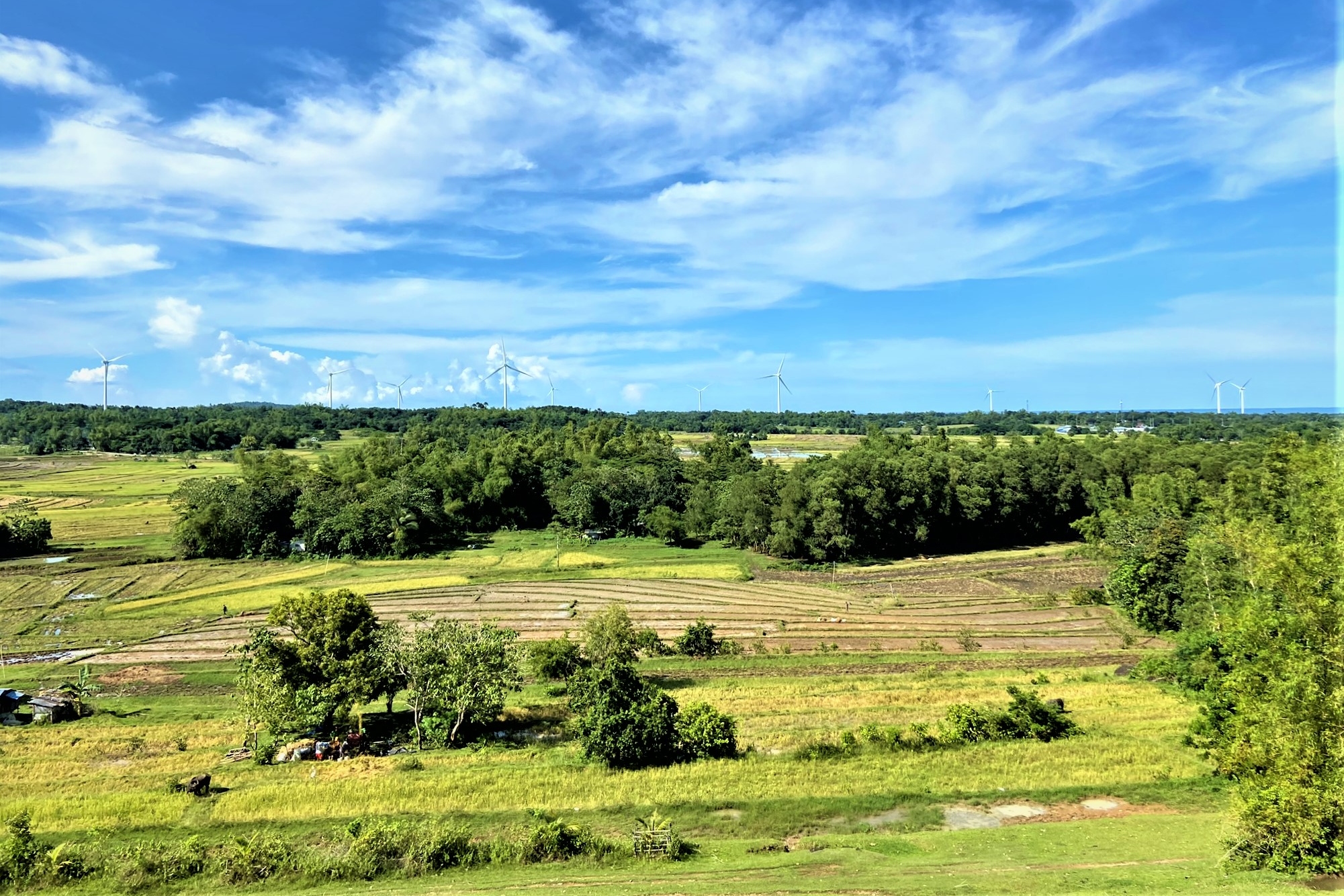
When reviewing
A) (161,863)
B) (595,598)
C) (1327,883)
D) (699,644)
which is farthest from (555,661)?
(1327,883)

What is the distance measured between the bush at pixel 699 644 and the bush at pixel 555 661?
6.82m

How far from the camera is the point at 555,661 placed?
39781 millimetres

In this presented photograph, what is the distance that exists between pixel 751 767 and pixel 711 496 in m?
66.9

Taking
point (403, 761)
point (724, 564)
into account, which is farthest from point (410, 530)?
point (403, 761)

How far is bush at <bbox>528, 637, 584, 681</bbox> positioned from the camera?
130ft

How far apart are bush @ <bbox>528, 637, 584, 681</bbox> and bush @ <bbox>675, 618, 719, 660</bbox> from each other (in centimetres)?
682

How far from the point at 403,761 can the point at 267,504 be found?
6314 centimetres

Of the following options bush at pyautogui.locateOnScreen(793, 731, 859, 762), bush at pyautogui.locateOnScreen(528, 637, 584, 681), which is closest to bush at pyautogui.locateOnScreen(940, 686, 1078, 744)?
bush at pyautogui.locateOnScreen(793, 731, 859, 762)

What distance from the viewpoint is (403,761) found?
1092 inches

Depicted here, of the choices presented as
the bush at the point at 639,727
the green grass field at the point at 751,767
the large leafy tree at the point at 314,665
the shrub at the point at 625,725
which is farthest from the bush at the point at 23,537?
the shrub at the point at 625,725

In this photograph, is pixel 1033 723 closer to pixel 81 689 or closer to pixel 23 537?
pixel 81 689

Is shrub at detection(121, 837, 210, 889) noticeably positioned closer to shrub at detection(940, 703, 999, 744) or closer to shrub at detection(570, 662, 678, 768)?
shrub at detection(570, 662, 678, 768)

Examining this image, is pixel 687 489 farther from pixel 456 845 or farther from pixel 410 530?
pixel 456 845

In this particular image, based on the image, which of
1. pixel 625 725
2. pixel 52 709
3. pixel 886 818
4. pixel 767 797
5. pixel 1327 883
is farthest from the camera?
pixel 52 709
